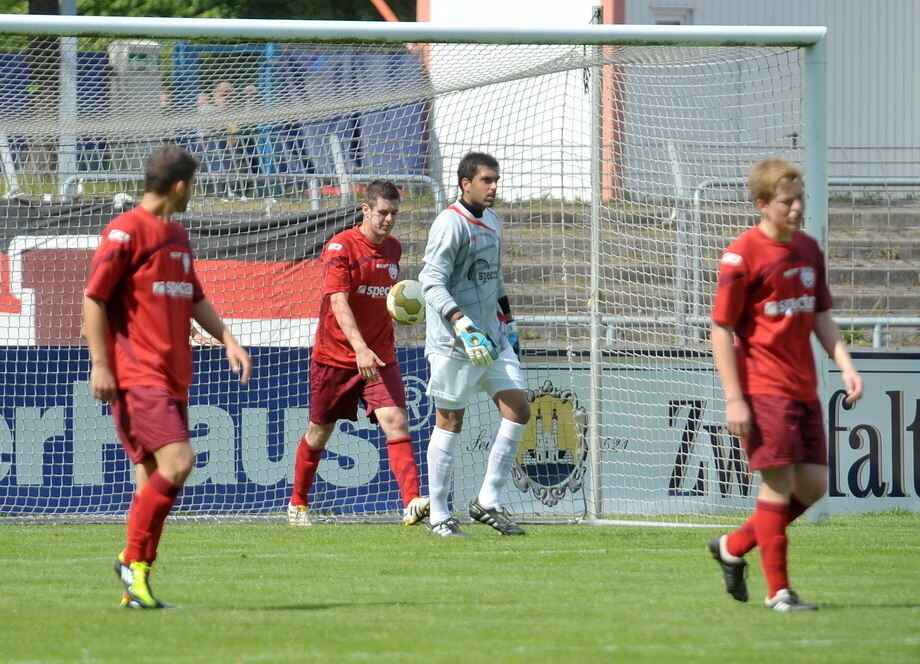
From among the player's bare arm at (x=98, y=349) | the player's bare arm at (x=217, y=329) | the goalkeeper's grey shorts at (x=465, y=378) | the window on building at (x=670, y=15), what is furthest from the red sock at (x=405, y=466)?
the window on building at (x=670, y=15)

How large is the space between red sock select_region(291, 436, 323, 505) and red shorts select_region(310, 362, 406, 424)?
8.9 inches

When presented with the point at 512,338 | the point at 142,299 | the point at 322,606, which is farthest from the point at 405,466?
the point at 142,299

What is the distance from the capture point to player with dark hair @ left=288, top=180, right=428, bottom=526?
9.40m

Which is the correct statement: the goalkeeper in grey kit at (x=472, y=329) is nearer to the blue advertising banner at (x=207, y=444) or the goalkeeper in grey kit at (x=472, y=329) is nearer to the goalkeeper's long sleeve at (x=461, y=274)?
the goalkeeper's long sleeve at (x=461, y=274)

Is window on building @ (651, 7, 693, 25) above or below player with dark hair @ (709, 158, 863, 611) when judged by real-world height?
above

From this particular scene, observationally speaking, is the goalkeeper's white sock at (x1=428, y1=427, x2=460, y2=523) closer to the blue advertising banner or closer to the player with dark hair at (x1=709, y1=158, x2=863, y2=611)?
the blue advertising banner

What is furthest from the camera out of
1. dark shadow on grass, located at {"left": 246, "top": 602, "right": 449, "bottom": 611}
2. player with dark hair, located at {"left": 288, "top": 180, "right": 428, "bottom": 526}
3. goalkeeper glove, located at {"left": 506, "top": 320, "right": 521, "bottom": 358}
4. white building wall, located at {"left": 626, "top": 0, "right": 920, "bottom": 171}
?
white building wall, located at {"left": 626, "top": 0, "right": 920, "bottom": 171}

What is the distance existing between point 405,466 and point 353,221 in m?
2.91

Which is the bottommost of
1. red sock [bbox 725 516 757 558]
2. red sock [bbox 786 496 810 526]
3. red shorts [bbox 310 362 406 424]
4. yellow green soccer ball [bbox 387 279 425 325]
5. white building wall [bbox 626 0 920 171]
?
red sock [bbox 725 516 757 558]

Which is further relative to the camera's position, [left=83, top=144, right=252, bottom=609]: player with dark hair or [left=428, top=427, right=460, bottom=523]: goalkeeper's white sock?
[left=428, top=427, right=460, bottom=523]: goalkeeper's white sock

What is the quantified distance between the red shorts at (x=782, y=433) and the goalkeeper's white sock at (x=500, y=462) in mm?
3417

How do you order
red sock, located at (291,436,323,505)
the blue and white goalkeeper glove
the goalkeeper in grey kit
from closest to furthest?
the blue and white goalkeeper glove
the goalkeeper in grey kit
red sock, located at (291,436,323,505)

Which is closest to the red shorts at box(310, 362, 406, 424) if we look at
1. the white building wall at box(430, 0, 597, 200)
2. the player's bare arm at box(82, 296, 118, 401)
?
the white building wall at box(430, 0, 597, 200)

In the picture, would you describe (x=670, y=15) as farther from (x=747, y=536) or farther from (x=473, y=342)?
(x=747, y=536)
